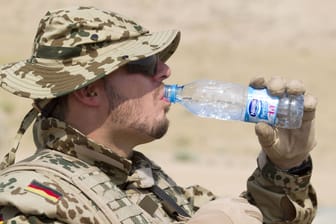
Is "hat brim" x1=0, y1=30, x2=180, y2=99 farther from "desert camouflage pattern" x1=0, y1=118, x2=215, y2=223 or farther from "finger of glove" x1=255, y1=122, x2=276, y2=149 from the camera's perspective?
"finger of glove" x1=255, y1=122, x2=276, y2=149

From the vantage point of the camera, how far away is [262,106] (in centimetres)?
411

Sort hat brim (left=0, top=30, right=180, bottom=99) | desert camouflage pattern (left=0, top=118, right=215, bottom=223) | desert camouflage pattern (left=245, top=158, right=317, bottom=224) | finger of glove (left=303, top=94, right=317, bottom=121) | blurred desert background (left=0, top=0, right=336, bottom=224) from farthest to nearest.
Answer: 1. blurred desert background (left=0, top=0, right=336, bottom=224)
2. desert camouflage pattern (left=245, top=158, right=317, bottom=224)
3. finger of glove (left=303, top=94, right=317, bottom=121)
4. hat brim (left=0, top=30, right=180, bottom=99)
5. desert camouflage pattern (left=0, top=118, right=215, bottom=223)

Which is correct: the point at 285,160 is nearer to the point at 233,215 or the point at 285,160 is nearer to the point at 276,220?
the point at 276,220

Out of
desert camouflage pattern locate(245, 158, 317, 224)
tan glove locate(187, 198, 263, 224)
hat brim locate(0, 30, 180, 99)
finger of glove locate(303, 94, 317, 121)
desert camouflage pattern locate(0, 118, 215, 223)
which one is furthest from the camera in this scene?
desert camouflage pattern locate(245, 158, 317, 224)

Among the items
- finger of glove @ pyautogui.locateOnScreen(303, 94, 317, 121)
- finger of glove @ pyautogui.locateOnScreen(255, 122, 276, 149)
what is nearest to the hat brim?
finger of glove @ pyautogui.locateOnScreen(255, 122, 276, 149)

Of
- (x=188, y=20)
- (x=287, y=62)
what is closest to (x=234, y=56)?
(x=287, y=62)

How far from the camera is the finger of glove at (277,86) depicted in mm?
4066

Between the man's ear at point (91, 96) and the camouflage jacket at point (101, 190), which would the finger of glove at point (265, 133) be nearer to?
the camouflage jacket at point (101, 190)

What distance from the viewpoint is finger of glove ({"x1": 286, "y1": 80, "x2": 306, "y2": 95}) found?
4023 millimetres

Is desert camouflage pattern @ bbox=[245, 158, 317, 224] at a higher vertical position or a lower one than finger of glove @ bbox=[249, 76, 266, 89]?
lower

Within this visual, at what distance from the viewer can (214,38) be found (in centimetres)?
3744

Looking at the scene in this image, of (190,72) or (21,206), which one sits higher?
(21,206)

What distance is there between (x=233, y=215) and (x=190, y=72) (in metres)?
26.6

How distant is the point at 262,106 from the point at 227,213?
56 centimetres
